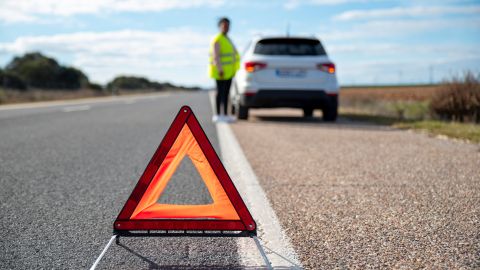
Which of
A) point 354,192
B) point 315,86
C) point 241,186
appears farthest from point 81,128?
point 354,192

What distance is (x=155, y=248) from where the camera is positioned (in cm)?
269

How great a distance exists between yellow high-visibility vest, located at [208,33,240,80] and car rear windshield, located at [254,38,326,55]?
0.85 metres

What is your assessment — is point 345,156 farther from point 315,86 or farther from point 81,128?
point 81,128

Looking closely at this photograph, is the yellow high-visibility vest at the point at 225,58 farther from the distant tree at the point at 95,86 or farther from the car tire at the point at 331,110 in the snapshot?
the distant tree at the point at 95,86

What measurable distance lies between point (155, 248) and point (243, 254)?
1.51 feet

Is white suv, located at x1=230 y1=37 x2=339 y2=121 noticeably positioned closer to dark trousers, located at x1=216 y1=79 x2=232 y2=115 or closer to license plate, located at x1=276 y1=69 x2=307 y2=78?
license plate, located at x1=276 y1=69 x2=307 y2=78

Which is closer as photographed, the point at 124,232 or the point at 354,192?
the point at 124,232

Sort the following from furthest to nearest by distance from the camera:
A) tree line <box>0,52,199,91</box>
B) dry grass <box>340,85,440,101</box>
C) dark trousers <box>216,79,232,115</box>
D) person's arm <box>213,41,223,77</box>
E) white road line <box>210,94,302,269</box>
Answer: tree line <box>0,52,199,91</box>, dry grass <box>340,85,440,101</box>, dark trousers <box>216,79,232,115</box>, person's arm <box>213,41,223,77</box>, white road line <box>210,94,302,269</box>

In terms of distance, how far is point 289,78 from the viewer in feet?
33.5

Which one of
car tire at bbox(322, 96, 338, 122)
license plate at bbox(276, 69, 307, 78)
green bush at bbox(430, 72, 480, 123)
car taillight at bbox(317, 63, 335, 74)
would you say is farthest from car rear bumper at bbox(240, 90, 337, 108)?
green bush at bbox(430, 72, 480, 123)

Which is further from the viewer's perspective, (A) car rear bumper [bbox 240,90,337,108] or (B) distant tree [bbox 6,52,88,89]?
(B) distant tree [bbox 6,52,88,89]

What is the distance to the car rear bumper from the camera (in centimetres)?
1015

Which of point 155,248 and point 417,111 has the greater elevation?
point 155,248

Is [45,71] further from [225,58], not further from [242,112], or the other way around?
[225,58]
